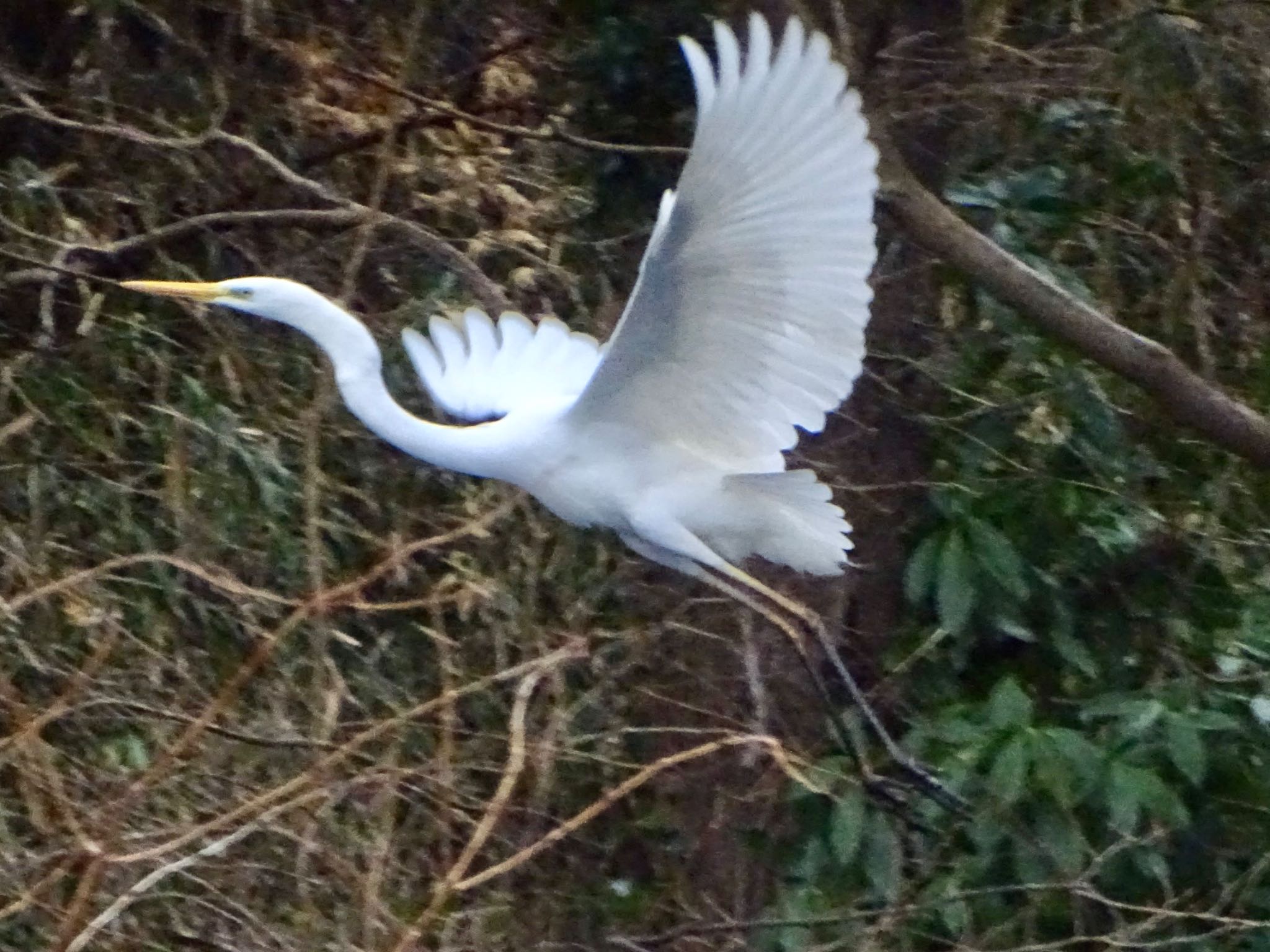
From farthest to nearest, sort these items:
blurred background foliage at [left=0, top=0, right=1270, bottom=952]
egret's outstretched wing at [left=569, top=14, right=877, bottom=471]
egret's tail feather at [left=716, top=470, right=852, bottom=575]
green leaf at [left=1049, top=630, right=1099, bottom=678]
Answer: green leaf at [left=1049, top=630, right=1099, bottom=678], blurred background foliage at [left=0, top=0, right=1270, bottom=952], egret's tail feather at [left=716, top=470, right=852, bottom=575], egret's outstretched wing at [left=569, top=14, right=877, bottom=471]

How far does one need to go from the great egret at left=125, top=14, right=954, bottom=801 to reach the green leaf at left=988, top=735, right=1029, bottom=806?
0.09 m

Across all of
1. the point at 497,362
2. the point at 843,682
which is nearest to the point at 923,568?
the point at 843,682

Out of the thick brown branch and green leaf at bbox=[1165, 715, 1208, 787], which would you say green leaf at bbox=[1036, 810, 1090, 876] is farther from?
the thick brown branch

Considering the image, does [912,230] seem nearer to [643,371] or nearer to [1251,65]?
[643,371]

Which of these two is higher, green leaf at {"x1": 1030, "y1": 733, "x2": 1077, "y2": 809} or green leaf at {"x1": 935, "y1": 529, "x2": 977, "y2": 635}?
green leaf at {"x1": 935, "y1": 529, "x2": 977, "y2": 635}

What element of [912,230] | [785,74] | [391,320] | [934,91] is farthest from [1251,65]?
[785,74]

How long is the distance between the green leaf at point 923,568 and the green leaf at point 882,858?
31 cm

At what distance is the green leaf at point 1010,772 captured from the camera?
7.25 ft

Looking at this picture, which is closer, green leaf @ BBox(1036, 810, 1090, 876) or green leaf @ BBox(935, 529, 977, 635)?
green leaf @ BBox(1036, 810, 1090, 876)

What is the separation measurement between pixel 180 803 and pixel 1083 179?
1680 millimetres

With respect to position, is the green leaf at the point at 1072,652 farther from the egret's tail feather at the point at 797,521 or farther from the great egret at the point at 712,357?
the egret's tail feather at the point at 797,521

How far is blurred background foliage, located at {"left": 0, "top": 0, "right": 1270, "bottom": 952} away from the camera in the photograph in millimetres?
2441

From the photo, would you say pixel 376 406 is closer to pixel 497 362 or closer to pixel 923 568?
pixel 497 362

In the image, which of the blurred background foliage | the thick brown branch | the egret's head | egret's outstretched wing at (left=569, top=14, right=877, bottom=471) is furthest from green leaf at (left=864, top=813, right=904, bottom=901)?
the egret's head
